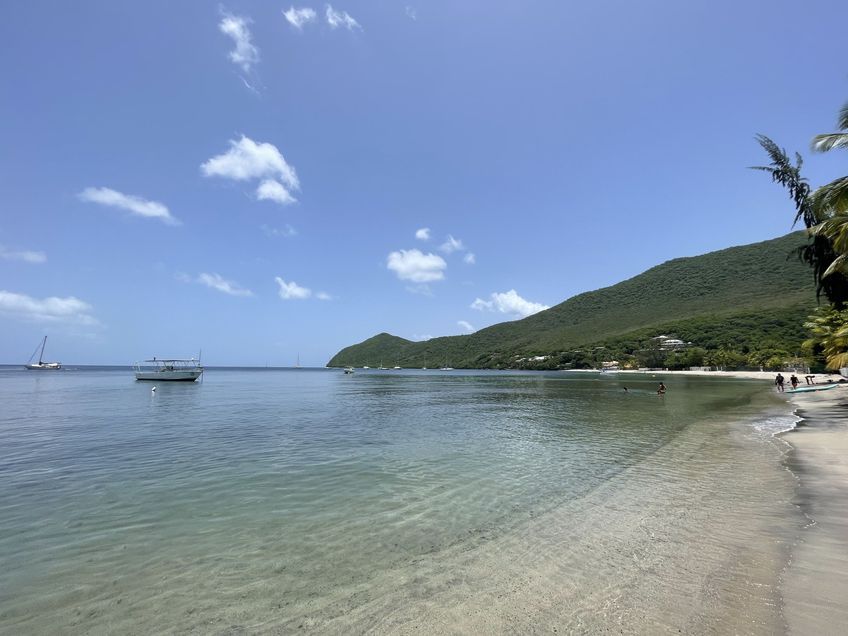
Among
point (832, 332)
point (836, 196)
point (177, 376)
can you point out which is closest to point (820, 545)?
point (836, 196)

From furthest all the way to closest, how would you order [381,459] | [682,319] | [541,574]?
[682,319]
[381,459]
[541,574]

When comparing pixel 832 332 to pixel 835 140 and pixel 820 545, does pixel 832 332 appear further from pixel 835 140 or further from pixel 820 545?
pixel 820 545

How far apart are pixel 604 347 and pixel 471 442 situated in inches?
5459

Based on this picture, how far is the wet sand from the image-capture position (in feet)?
14.7

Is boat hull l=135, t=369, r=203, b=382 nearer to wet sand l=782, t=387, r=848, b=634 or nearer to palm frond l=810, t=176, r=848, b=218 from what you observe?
wet sand l=782, t=387, r=848, b=634

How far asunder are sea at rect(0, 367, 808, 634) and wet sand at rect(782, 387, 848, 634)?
9.1 inches

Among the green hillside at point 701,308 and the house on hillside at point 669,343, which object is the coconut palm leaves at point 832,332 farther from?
the house on hillside at point 669,343

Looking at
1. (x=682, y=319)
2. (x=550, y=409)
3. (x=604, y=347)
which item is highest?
(x=682, y=319)

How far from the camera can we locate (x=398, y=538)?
757cm

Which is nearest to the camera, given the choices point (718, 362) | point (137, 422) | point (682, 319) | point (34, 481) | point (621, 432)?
point (34, 481)


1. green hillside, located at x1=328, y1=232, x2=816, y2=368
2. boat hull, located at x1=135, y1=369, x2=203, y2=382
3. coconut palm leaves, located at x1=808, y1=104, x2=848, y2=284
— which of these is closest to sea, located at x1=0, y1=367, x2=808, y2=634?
coconut palm leaves, located at x1=808, y1=104, x2=848, y2=284

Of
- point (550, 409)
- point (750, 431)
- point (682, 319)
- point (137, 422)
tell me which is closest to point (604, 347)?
point (682, 319)

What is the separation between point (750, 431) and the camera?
18.8 meters

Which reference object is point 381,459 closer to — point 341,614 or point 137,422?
point 341,614
